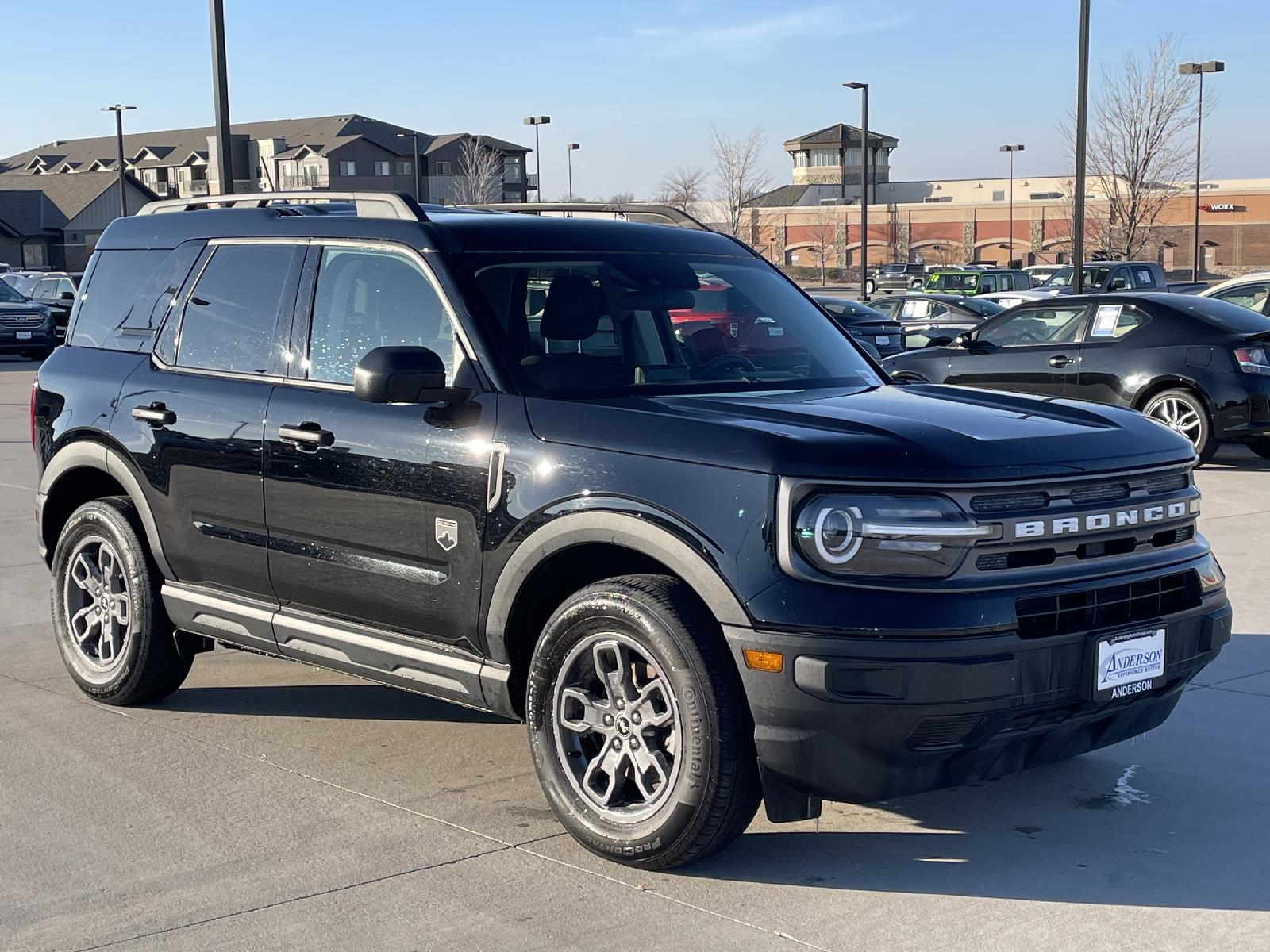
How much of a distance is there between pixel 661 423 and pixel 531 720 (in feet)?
3.37

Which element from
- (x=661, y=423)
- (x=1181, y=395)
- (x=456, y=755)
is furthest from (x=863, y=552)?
(x=1181, y=395)

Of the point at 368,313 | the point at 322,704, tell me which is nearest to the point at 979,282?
the point at 322,704

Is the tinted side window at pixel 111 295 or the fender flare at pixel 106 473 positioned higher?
the tinted side window at pixel 111 295

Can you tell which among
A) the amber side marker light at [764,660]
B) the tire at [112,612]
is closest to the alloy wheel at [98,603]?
the tire at [112,612]

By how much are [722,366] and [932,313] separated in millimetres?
21362

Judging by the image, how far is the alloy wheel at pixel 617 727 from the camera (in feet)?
14.7

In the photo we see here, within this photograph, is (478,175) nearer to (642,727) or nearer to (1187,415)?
(1187,415)

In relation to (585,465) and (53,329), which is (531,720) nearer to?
(585,465)

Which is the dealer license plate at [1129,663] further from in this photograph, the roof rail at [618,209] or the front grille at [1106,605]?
the roof rail at [618,209]

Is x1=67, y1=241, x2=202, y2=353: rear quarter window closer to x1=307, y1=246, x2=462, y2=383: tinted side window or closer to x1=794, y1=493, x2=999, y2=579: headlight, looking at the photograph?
x1=307, y1=246, x2=462, y2=383: tinted side window

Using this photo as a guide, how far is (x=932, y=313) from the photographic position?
26.2m

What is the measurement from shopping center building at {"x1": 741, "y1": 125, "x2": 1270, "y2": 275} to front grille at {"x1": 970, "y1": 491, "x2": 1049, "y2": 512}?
76.3 metres

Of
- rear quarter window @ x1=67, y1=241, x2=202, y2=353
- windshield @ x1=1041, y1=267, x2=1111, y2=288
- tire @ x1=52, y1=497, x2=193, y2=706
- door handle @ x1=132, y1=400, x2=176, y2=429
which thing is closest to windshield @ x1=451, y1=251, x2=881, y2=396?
door handle @ x1=132, y1=400, x2=176, y2=429

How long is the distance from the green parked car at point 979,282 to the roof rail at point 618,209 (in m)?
33.1
